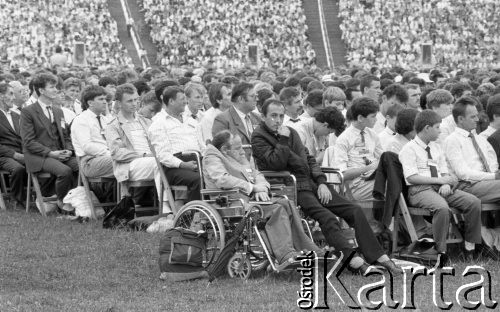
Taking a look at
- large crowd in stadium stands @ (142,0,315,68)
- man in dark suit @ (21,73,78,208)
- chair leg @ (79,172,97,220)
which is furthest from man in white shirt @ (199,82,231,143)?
large crowd in stadium stands @ (142,0,315,68)

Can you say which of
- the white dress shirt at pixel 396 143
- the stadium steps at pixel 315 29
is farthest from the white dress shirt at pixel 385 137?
the stadium steps at pixel 315 29

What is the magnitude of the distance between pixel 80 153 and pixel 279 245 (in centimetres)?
510

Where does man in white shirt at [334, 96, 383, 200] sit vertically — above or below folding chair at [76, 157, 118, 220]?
above

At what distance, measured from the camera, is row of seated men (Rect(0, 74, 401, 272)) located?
12.7m

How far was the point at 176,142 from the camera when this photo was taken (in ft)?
50.5

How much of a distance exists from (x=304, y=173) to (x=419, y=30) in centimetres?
4135

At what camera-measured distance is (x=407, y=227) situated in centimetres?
1323

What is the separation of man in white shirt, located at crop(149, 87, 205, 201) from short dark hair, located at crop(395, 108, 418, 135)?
7.75 ft

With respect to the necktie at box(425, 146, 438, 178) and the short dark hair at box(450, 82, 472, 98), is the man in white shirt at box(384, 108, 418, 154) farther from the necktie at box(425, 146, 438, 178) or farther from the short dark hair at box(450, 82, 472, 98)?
the short dark hair at box(450, 82, 472, 98)

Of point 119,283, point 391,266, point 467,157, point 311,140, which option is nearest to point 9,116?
point 311,140

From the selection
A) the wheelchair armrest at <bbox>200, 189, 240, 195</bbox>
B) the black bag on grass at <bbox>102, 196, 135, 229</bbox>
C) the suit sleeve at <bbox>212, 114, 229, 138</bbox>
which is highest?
the wheelchair armrest at <bbox>200, 189, 240, 195</bbox>

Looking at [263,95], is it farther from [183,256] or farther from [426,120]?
[183,256]

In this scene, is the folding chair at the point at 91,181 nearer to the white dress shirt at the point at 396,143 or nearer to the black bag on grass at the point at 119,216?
the black bag on grass at the point at 119,216

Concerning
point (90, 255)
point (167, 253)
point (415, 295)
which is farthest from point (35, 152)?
point (415, 295)
